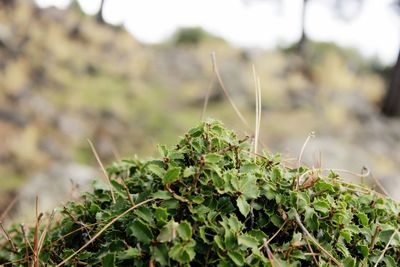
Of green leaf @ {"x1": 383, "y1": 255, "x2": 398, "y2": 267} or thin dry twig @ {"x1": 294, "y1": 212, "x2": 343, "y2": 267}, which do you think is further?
green leaf @ {"x1": 383, "y1": 255, "x2": 398, "y2": 267}

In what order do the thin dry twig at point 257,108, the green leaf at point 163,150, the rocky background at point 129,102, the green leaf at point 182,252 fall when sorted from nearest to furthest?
the green leaf at point 182,252 < the green leaf at point 163,150 < the thin dry twig at point 257,108 < the rocky background at point 129,102

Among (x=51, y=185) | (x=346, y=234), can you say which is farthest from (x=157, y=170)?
(x=51, y=185)

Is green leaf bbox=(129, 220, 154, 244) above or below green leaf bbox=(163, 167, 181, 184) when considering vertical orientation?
below

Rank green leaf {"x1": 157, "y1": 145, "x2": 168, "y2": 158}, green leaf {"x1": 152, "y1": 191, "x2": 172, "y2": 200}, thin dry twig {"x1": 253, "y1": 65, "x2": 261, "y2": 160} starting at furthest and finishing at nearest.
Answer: thin dry twig {"x1": 253, "y1": 65, "x2": 261, "y2": 160} → green leaf {"x1": 157, "y1": 145, "x2": 168, "y2": 158} → green leaf {"x1": 152, "y1": 191, "x2": 172, "y2": 200}

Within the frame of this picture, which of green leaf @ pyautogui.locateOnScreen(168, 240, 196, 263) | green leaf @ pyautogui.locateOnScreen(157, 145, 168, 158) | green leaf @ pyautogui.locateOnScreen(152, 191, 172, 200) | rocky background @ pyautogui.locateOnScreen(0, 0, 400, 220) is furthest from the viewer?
rocky background @ pyautogui.locateOnScreen(0, 0, 400, 220)

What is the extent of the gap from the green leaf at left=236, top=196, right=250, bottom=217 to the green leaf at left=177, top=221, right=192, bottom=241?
0.16 m

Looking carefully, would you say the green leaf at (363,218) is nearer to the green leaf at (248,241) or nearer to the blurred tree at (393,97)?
the green leaf at (248,241)

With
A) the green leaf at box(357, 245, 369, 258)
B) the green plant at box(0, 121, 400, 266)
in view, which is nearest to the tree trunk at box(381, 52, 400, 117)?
the green plant at box(0, 121, 400, 266)

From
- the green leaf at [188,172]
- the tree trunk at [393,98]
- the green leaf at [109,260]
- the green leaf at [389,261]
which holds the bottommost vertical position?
the tree trunk at [393,98]

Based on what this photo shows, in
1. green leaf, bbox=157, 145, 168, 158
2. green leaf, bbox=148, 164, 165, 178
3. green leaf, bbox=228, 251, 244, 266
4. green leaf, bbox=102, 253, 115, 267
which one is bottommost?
green leaf, bbox=102, 253, 115, 267

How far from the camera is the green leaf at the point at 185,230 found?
1.10 metres

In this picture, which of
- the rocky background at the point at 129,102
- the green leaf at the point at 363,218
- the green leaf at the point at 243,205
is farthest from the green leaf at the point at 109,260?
the rocky background at the point at 129,102

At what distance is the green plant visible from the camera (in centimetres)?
114

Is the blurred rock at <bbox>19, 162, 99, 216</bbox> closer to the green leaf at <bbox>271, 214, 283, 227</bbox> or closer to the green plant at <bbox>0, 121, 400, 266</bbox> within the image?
the green plant at <bbox>0, 121, 400, 266</bbox>
